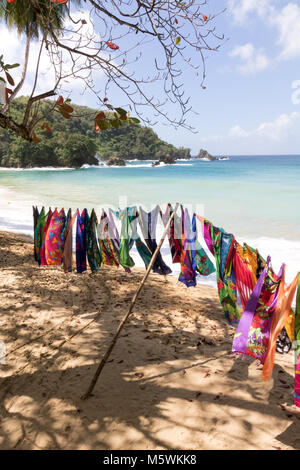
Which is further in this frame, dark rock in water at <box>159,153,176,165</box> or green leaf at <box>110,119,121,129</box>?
dark rock in water at <box>159,153,176,165</box>

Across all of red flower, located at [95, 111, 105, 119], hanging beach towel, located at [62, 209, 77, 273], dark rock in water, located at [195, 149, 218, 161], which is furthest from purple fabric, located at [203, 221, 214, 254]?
dark rock in water, located at [195, 149, 218, 161]

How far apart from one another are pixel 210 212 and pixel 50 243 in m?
14.1

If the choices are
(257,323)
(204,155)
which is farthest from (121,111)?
(204,155)

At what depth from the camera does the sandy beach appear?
88.4 inches

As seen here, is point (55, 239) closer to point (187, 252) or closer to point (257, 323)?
point (187, 252)

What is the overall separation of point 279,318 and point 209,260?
7.20ft

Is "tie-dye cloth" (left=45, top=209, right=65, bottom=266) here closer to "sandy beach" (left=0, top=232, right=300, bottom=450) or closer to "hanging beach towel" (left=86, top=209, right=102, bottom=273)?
"hanging beach towel" (left=86, top=209, right=102, bottom=273)

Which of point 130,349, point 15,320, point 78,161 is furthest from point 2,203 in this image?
point 78,161

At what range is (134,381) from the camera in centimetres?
288

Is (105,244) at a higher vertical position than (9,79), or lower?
lower

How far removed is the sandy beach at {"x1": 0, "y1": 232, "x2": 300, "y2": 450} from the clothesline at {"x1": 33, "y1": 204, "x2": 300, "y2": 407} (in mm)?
296

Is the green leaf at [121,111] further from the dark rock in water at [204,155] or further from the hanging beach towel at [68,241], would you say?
the dark rock in water at [204,155]

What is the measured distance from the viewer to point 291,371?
3.01 meters

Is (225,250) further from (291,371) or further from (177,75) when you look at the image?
(177,75)
